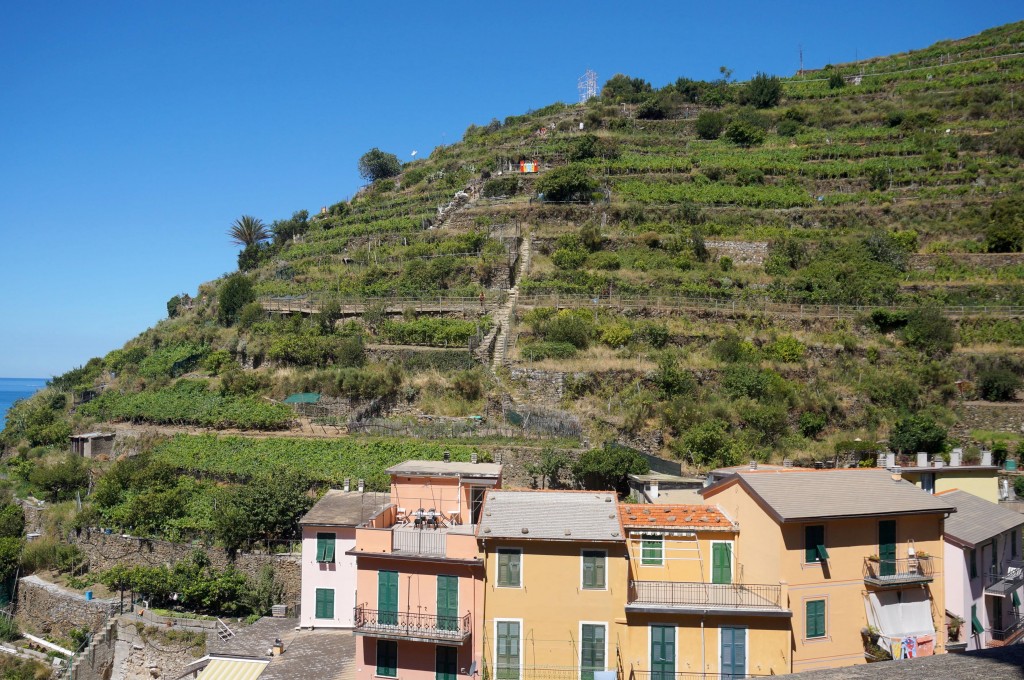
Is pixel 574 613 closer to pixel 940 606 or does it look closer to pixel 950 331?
pixel 940 606

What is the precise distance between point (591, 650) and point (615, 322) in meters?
20.6

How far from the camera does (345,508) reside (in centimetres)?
2277

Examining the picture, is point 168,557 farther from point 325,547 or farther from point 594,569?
point 594,569

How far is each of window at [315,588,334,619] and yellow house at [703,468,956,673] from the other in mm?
11801

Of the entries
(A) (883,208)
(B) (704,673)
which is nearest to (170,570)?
(B) (704,673)

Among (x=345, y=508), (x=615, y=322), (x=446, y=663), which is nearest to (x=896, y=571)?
(x=446, y=663)

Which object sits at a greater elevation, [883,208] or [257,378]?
[883,208]

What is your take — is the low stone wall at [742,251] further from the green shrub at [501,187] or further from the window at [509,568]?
the window at [509,568]

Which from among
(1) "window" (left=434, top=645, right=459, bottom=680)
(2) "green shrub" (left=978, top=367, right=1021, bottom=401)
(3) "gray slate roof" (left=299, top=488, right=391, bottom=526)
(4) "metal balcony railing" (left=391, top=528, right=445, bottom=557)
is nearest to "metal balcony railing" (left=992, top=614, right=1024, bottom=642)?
(2) "green shrub" (left=978, top=367, right=1021, bottom=401)

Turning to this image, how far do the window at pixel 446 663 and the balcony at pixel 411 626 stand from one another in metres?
0.60

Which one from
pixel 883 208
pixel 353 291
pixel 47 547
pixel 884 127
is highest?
pixel 884 127

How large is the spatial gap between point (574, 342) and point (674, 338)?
15.6 feet

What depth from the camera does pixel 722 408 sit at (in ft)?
97.5

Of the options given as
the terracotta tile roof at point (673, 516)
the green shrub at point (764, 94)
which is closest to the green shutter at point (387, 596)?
the terracotta tile roof at point (673, 516)
